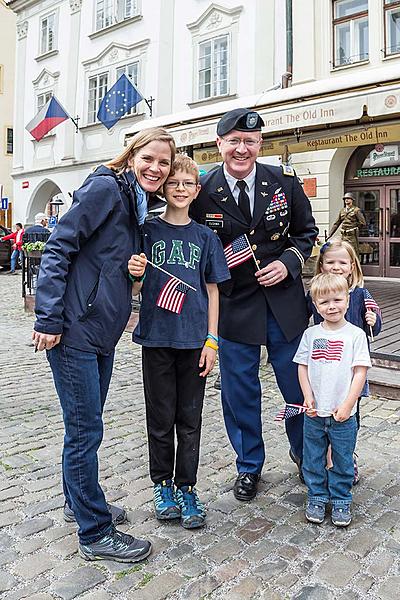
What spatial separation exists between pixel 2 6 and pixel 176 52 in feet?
59.2

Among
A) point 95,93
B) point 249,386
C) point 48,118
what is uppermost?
point 95,93

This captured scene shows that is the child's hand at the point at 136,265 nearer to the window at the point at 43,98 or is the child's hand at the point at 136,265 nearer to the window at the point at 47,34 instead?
the window at the point at 43,98

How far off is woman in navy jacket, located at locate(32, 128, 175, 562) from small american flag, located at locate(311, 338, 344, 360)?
0.99 metres

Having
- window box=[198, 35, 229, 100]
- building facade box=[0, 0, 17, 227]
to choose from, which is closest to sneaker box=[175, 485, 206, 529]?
window box=[198, 35, 229, 100]

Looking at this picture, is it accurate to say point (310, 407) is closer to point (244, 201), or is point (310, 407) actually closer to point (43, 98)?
point (244, 201)

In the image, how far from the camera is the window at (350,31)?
13234 millimetres

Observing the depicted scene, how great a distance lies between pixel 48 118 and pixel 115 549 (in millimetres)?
18256

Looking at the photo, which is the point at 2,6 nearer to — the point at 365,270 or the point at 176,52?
the point at 176,52

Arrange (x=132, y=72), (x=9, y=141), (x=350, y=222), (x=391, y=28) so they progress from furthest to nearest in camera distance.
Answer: (x=9, y=141), (x=132, y=72), (x=391, y=28), (x=350, y=222)

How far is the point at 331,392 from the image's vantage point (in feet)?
9.39

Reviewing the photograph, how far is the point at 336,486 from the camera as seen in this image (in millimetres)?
2902

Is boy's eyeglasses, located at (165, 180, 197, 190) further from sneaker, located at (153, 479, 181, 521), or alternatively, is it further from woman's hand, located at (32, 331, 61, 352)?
sneaker, located at (153, 479, 181, 521)

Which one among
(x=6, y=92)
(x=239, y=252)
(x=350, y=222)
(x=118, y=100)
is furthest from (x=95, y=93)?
(x=239, y=252)

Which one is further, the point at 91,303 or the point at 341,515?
the point at 341,515
